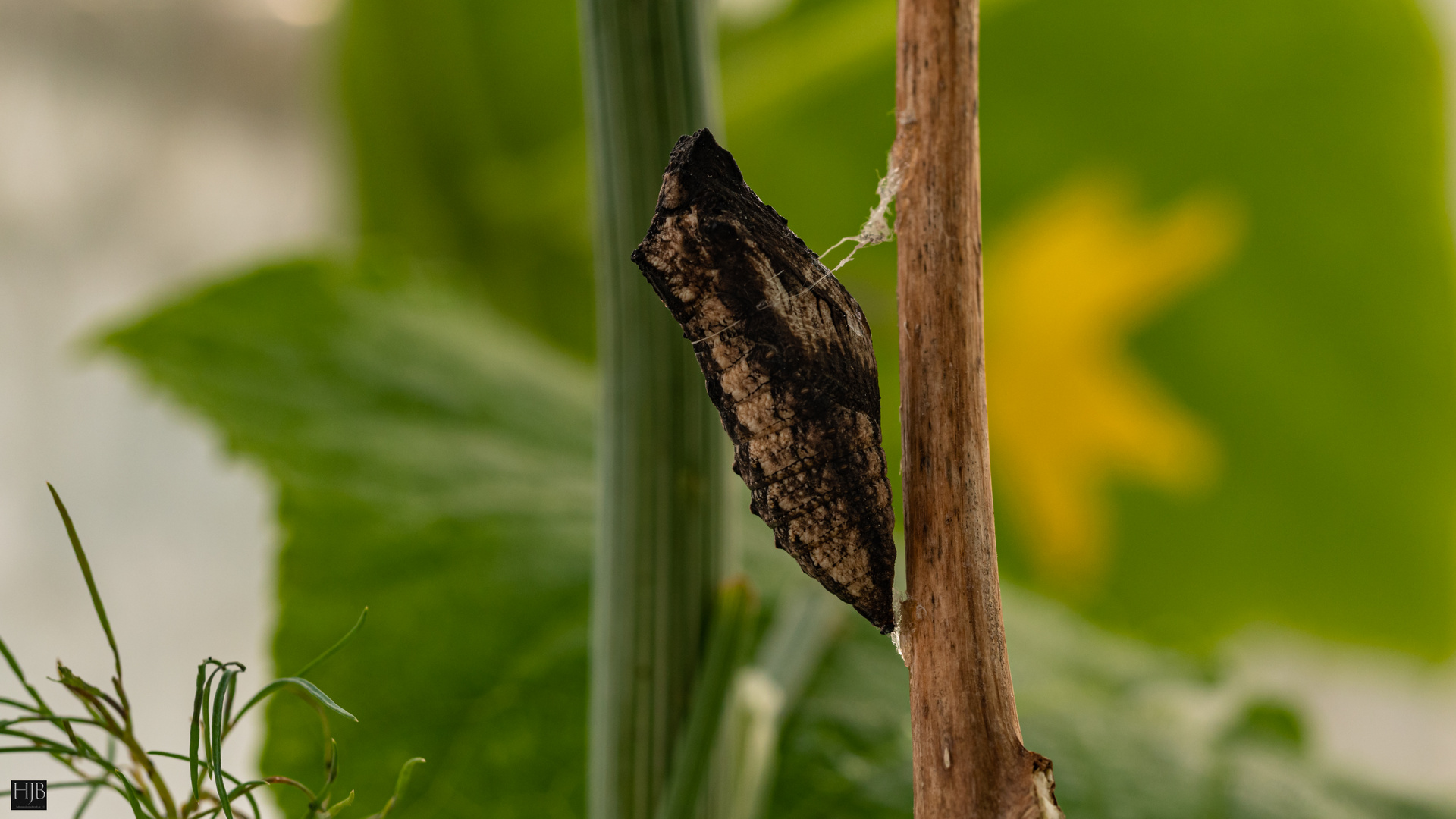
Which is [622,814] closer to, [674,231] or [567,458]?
[674,231]

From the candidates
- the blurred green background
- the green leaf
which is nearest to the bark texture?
the green leaf

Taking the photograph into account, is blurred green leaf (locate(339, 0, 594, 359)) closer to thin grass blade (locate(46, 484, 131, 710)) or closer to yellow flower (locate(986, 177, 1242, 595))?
yellow flower (locate(986, 177, 1242, 595))

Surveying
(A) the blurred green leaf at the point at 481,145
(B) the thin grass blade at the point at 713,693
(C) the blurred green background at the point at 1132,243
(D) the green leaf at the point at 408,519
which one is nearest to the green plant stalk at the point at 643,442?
(B) the thin grass blade at the point at 713,693

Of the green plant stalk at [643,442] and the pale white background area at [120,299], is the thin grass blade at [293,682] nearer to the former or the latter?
the green plant stalk at [643,442]

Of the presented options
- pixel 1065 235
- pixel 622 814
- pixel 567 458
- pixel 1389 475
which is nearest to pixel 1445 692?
pixel 1389 475

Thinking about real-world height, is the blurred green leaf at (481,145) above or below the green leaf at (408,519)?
above

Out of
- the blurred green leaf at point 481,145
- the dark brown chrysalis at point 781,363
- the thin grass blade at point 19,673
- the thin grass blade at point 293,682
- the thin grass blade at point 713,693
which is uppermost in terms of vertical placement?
the blurred green leaf at point 481,145
